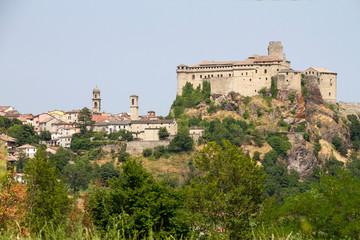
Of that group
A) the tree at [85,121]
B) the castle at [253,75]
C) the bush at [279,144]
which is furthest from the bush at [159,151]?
the bush at [279,144]

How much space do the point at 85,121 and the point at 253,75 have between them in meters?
27.0

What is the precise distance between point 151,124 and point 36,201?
56.0m

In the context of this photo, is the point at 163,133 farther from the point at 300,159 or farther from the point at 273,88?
the point at 300,159

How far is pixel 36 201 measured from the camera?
34250mm

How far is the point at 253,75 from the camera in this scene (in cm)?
9225

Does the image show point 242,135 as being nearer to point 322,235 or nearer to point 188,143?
point 188,143

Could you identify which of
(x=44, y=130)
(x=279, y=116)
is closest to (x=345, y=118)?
(x=279, y=116)

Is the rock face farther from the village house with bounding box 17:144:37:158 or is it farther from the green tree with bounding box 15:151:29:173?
the green tree with bounding box 15:151:29:173

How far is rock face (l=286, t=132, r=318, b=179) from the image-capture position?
8769 centimetres

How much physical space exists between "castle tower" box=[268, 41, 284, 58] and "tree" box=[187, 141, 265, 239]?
210ft

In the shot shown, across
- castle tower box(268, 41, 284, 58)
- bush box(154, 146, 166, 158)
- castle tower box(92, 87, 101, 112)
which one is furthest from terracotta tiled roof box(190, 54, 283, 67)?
castle tower box(92, 87, 101, 112)

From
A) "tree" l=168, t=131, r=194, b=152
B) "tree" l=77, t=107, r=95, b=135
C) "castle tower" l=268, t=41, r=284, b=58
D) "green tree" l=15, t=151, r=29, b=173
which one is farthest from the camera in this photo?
"castle tower" l=268, t=41, r=284, b=58

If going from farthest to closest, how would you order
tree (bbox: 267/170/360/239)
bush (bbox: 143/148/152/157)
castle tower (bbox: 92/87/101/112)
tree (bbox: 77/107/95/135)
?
castle tower (bbox: 92/87/101/112), tree (bbox: 77/107/95/135), bush (bbox: 143/148/152/157), tree (bbox: 267/170/360/239)

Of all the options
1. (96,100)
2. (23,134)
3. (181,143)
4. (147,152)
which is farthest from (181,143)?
(96,100)
